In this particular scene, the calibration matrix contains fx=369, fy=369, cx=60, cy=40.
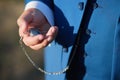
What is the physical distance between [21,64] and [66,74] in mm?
1955

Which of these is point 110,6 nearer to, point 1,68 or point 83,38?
point 83,38

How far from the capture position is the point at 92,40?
1.18 metres

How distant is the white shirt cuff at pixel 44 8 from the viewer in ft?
4.16

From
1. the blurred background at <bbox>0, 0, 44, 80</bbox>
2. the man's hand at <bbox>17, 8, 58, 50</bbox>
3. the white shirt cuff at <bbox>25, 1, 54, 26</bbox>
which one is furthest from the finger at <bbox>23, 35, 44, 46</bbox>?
the blurred background at <bbox>0, 0, 44, 80</bbox>

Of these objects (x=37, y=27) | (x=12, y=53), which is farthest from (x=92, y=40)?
(x=12, y=53)

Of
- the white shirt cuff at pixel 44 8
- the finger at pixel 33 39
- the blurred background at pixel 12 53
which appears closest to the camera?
the finger at pixel 33 39

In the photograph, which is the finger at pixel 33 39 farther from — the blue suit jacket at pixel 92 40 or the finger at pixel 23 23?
the blue suit jacket at pixel 92 40

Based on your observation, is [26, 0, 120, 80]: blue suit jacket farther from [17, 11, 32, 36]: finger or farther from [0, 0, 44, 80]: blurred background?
[0, 0, 44, 80]: blurred background

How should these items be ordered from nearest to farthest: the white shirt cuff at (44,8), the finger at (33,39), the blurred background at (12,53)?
the finger at (33,39) → the white shirt cuff at (44,8) → the blurred background at (12,53)

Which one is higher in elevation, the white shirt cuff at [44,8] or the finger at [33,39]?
the white shirt cuff at [44,8]

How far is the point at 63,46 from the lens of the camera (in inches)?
49.4

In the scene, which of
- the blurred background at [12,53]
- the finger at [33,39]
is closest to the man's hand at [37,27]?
the finger at [33,39]

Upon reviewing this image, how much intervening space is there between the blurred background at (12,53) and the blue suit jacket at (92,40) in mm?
1586

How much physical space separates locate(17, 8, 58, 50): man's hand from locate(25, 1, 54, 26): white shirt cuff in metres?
0.01
